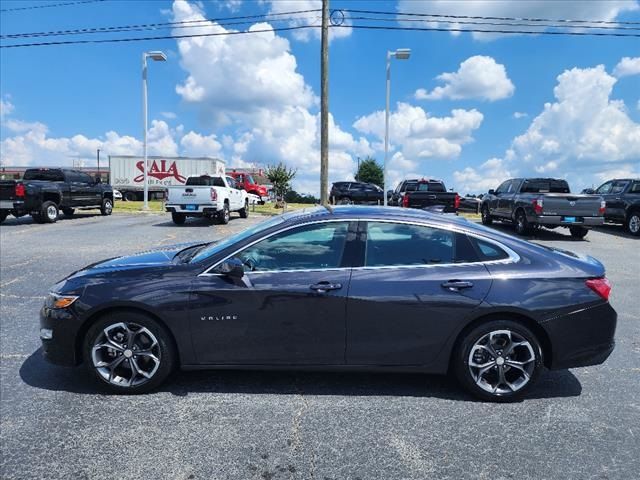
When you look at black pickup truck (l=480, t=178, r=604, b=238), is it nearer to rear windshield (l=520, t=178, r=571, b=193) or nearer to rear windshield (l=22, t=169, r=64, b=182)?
rear windshield (l=520, t=178, r=571, b=193)

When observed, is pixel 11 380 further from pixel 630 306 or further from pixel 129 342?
pixel 630 306

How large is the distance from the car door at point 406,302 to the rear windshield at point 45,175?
17703 millimetres

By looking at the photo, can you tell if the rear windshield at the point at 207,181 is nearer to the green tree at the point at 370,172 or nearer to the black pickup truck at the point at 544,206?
the black pickup truck at the point at 544,206

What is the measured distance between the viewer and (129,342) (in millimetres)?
3707

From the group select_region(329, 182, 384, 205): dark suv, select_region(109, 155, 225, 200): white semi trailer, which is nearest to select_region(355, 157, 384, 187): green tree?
select_region(109, 155, 225, 200): white semi trailer

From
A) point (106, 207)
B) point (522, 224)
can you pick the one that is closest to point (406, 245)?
point (522, 224)

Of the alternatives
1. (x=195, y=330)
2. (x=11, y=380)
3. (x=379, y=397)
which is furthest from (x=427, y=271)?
(x=11, y=380)

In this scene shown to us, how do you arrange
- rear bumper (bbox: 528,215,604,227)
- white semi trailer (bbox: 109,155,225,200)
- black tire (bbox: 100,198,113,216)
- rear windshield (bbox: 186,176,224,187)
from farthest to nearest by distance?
white semi trailer (bbox: 109,155,225,200)
black tire (bbox: 100,198,113,216)
rear windshield (bbox: 186,176,224,187)
rear bumper (bbox: 528,215,604,227)

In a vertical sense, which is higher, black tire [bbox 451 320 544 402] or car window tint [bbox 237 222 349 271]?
car window tint [bbox 237 222 349 271]

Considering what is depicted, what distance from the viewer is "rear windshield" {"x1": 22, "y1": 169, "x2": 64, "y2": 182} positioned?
17.8 m

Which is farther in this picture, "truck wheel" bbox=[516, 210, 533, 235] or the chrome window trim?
"truck wheel" bbox=[516, 210, 533, 235]

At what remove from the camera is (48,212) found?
1653cm

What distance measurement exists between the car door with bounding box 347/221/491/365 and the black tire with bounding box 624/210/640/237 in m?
14.9

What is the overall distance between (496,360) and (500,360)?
0.03 m
